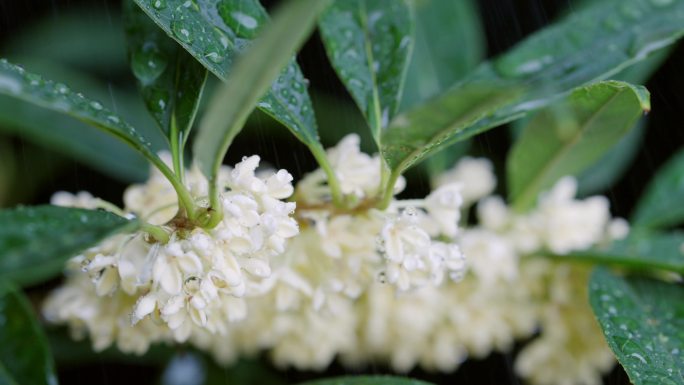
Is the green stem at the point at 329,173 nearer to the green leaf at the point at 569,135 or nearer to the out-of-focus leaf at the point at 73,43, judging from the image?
the green leaf at the point at 569,135

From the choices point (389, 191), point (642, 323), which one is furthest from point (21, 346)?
point (642, 323)

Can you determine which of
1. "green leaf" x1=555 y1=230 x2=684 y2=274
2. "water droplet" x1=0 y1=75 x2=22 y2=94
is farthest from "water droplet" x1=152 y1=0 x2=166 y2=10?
"green leaf" x1=555 y1=230 x2=684 y2=274

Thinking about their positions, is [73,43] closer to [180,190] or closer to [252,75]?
[180,190]

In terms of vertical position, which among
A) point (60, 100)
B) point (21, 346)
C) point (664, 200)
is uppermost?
point (60, 100)

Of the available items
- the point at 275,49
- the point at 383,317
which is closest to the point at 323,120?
the point at 383,317

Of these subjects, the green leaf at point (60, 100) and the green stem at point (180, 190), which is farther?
the green stem at point (180, 190)

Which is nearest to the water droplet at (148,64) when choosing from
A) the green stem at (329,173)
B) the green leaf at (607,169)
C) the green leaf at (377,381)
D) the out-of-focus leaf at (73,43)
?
the green stem at (329,173)
